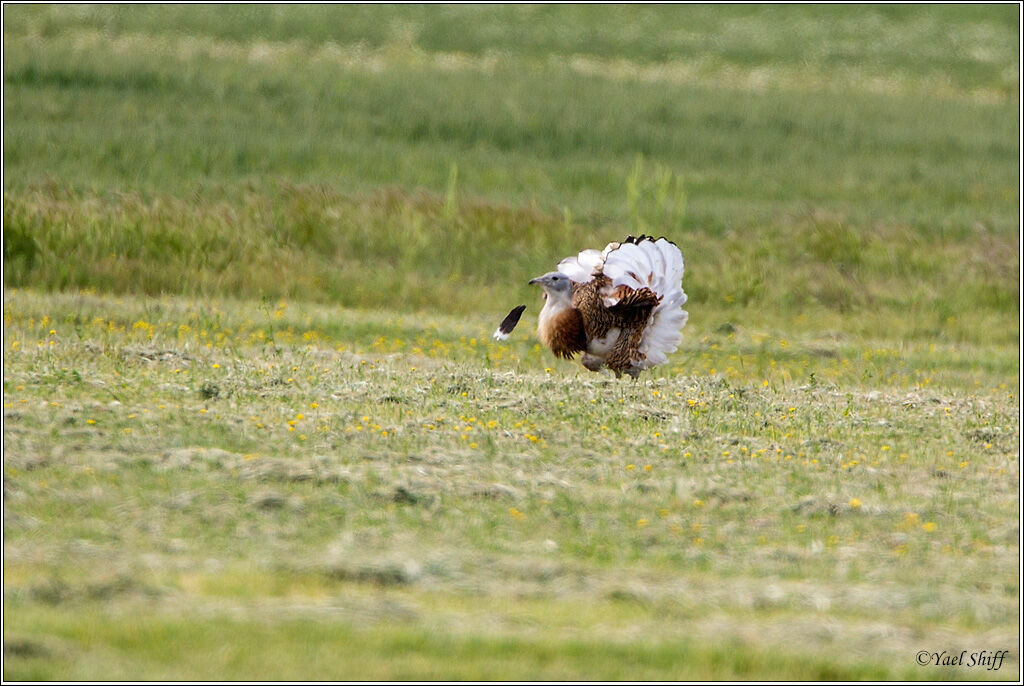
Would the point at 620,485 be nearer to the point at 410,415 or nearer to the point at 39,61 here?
the point at 410,415

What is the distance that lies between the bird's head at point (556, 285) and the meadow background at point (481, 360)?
3.20ft

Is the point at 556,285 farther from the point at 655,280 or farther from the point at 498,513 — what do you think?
the point at 498,513

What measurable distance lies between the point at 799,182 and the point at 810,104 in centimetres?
690

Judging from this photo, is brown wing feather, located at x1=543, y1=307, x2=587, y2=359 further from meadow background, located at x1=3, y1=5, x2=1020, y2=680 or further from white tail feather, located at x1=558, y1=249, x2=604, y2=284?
meadow background, located at x1=3, y1=5, x2=1020, y2=680

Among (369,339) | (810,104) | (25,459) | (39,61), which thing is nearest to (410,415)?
(25,459)

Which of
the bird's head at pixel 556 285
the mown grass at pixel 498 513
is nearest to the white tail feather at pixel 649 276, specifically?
the bird's head at pixel 556 285

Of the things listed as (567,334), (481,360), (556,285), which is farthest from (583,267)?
(481,360)

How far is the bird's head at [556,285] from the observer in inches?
481

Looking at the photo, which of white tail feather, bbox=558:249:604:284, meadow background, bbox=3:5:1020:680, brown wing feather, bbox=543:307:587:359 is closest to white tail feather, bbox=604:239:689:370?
white tail feather, bbox=558:249:604:284

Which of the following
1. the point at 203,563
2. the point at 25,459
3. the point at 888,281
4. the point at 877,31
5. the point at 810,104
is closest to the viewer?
the point at 203,563

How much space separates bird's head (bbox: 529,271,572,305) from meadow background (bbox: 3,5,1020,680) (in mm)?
975

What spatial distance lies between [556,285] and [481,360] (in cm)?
336

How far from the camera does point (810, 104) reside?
34.4 metres

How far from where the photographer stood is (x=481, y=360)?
15500 millimetres
